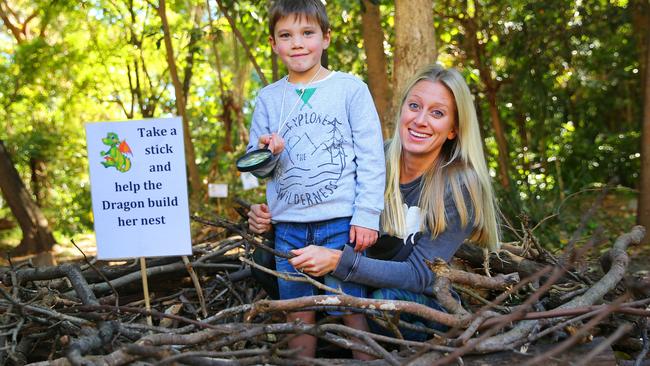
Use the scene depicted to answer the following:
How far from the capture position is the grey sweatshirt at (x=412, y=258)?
2.71 m

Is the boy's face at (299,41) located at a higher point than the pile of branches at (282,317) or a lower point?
higher

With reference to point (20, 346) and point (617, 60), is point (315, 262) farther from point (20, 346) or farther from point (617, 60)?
point (617, 60)

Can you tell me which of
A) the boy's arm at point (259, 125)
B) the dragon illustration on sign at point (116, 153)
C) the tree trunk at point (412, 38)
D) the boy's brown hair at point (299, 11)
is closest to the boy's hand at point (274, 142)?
the boy's arm at point (259, 125)

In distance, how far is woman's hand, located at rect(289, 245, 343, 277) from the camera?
2654mm

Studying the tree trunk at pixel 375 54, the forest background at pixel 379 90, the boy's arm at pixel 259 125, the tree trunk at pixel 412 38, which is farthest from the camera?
the forest background at pixel 379 90

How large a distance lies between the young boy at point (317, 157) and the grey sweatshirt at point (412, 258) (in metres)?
0.12

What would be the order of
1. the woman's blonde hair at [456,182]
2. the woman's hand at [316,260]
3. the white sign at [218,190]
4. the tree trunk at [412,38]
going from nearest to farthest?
1. the woman's hand at [316,260]
2. the woman's blonde hair at [456,182]
3. the tree trunk at [412,38]
4. the white sign at [218,190]

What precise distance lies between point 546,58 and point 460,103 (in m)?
7.74

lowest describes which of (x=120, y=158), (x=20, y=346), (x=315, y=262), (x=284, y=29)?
(x=20, y=346)

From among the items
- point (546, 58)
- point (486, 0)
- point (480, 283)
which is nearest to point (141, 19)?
point (486, 0)

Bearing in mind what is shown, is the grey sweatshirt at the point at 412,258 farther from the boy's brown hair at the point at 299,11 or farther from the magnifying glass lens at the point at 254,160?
the boy's brown hair at the point at 299,11

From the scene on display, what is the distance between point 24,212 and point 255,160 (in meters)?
7.85

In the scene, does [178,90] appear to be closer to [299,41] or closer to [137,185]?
[137,185]

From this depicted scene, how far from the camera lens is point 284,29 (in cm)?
296
